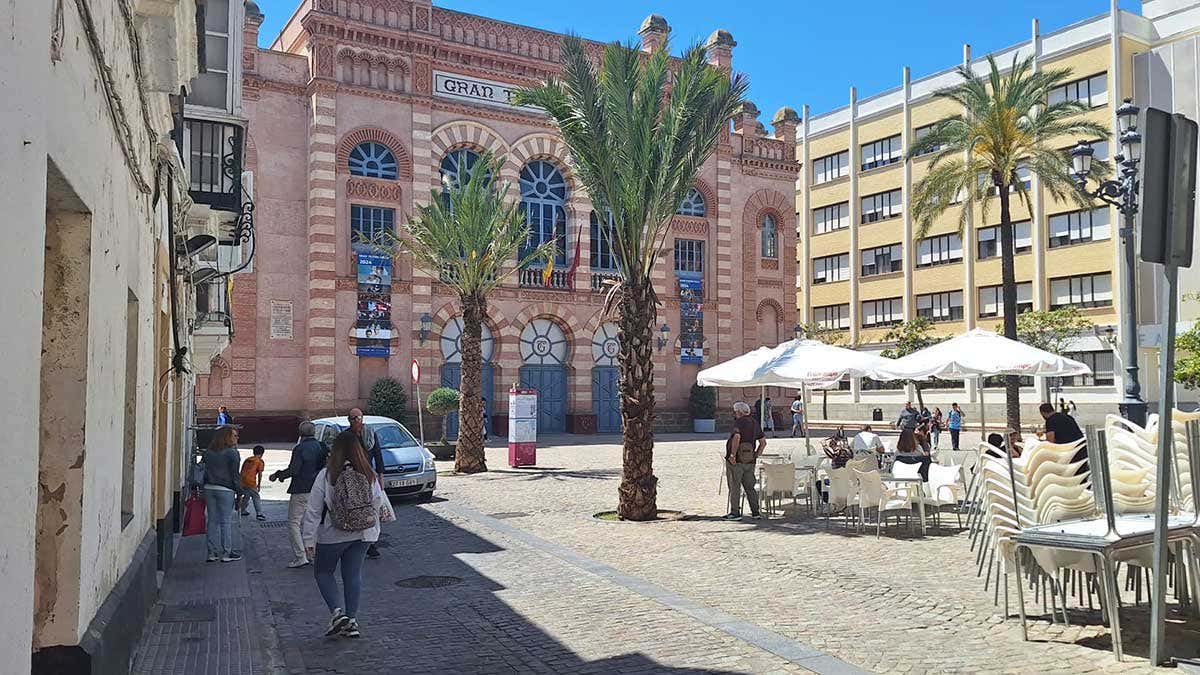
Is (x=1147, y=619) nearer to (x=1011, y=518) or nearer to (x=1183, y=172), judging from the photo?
(x=1011, y=518)

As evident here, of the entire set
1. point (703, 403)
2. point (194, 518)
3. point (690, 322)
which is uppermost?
point (690, 322)

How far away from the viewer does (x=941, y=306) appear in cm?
5103

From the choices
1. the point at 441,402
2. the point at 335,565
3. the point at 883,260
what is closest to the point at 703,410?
the point at 441,402

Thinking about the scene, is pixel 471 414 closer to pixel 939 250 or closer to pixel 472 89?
pixel 472 89

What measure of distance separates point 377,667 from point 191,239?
7439mm

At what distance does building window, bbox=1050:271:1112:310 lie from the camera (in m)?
43.6

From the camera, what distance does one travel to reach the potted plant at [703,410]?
39.5 meters

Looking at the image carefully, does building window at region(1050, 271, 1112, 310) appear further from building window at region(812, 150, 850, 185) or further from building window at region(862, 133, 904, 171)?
building window at region(812, 150, 850, 185)

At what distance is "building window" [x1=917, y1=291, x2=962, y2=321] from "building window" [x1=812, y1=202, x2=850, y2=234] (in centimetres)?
706

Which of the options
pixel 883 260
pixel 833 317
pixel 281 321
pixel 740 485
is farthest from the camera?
pixel 833 317

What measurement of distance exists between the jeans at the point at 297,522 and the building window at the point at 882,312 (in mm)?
45597

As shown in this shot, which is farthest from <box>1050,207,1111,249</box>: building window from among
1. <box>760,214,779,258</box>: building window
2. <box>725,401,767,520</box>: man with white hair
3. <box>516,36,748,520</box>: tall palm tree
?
<box>725,401,767,520</box>: man with white hair

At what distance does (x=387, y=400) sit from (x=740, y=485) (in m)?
20.8

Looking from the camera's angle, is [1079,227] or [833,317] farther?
[833,317]
